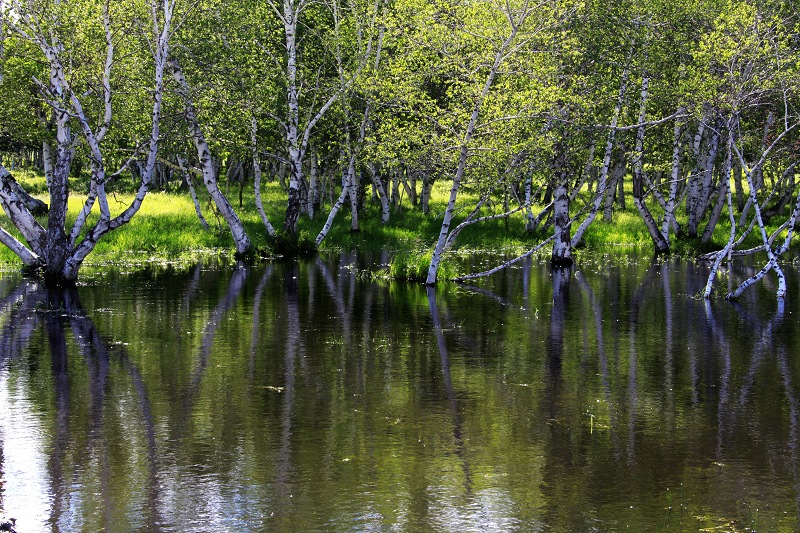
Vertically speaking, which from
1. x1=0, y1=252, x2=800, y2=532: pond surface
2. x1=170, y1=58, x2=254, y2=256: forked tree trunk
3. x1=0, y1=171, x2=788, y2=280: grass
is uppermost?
x1=170, y1=58, x2=254, y2=256: forked tree trunk

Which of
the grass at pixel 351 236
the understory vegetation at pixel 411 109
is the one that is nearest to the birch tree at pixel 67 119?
the understory vegetation at pixel 411 109

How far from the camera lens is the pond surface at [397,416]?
10211 millimetres

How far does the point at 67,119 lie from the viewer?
2794cm

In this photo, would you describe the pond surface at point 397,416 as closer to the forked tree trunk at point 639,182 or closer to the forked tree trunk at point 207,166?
the forked tree trunk at point 207,166

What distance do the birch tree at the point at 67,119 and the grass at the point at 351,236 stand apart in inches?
281

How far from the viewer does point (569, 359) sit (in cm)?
1847

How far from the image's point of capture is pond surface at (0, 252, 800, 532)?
402 inches

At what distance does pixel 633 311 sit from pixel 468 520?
1614cm

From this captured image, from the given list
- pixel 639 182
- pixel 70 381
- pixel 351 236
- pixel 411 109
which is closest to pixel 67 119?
pixel 411 109

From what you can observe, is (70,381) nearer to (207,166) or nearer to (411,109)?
(411,109)

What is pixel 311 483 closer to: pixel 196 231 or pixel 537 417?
pixel 537 417

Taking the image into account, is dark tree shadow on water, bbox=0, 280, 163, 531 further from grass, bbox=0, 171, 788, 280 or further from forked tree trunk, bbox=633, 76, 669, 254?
forked tree trunk, bbox=633, 76, 669, 254

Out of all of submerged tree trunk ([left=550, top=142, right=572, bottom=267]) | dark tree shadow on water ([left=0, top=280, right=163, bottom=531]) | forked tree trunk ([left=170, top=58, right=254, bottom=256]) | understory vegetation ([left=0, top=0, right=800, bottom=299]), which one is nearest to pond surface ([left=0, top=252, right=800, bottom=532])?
dark tree shadow on water ([left=0, top=280, right=163, bottom=531])

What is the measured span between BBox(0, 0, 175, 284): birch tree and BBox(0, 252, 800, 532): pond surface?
335cm
